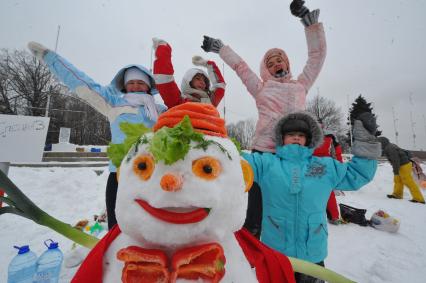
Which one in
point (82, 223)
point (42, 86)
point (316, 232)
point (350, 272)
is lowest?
point (350, 272)

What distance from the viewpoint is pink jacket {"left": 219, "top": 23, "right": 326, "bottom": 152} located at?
2.11 metres

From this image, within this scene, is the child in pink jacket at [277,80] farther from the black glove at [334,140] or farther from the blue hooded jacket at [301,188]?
the black glove at [334,140]

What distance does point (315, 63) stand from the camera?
2.26 metres

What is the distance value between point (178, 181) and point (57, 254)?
6.61ft

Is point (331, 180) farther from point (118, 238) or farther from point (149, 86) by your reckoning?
point (149, 86)

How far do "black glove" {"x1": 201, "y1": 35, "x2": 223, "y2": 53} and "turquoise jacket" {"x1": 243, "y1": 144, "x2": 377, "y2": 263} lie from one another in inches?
57.9

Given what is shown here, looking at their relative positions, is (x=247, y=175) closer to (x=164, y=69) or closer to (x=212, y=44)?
(x=164, y=69)

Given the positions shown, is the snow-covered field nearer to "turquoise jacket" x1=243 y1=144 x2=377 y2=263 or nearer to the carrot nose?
"turquoise jacket" x1=243 y1=144 x2=377 y2=263

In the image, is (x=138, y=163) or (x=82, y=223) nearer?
(x=138, y=163)

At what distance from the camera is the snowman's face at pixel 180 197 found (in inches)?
24.3

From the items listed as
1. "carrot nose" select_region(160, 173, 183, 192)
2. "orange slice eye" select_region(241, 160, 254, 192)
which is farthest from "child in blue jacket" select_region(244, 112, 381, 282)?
"carrot nose" select_region(160, 173, 183, 192)

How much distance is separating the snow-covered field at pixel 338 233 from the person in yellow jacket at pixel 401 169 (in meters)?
0.46

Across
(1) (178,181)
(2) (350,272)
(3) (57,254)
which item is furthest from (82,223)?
(2) (350,272)

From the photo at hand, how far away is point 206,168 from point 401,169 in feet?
25.0
